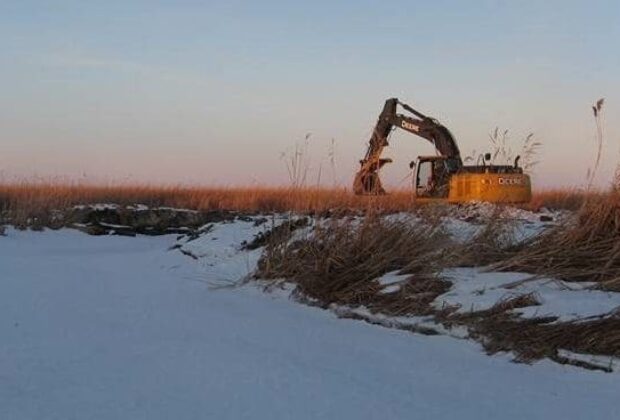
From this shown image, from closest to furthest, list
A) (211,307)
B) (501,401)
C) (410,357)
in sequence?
(501,401)
(410,357)
(211,307)

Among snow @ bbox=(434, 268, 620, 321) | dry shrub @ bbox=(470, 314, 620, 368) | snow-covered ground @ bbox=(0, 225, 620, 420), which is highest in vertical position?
snow @ bbox=(434, 268, 620, 321)

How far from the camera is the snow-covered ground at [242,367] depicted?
4.07 m

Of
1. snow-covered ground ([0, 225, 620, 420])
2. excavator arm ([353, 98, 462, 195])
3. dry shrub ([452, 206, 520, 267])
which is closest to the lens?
snow-covered ground ([0, 225, 620, 420])

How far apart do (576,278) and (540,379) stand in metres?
1.95

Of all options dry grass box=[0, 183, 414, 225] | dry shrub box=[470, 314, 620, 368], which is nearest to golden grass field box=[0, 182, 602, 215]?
dry grass box=[0, 183, 414, 225]

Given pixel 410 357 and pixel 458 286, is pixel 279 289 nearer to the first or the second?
pixel 458 286

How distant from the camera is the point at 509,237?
7934 millimetres

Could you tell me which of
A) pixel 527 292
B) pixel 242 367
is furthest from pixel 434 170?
pixel 242 367

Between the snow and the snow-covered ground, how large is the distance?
7 centimetres

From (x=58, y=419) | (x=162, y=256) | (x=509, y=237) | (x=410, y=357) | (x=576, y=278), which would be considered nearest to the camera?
(x=58, y=419)

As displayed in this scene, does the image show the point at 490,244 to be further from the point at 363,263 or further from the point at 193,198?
the point at 193,198

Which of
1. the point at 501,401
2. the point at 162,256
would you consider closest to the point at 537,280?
the point at 501,401

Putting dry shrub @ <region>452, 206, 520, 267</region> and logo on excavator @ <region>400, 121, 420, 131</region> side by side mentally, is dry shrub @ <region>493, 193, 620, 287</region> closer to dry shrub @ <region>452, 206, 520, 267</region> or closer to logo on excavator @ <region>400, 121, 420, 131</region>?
dry shrub @ <region>452, 206, 520, 267</region>

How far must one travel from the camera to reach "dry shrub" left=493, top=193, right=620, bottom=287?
631cm
